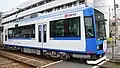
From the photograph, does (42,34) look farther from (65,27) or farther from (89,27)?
(89,27)

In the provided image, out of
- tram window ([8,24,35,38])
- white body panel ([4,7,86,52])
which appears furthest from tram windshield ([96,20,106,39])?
A: tram window ([8,24,35,38])

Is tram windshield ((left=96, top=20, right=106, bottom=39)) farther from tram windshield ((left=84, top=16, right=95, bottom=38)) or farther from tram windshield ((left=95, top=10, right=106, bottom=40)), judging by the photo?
tram windshield ((left=84, top=16, right=95, bottom=38))

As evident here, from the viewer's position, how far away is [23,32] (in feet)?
52.7

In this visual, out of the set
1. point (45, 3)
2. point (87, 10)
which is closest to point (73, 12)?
point (87, 10)

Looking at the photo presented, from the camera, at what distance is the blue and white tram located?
10.0 meters

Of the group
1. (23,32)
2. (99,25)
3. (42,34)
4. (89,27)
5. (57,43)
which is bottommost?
(57,43)

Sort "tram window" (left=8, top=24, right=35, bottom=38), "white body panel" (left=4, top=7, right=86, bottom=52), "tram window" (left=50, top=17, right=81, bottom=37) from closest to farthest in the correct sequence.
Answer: "white body panel" (left=4, top=7, right=86, bottom=52), "tram window" (left=50, top=17, right=81, bottom=37), "tram window" (left=8, top=24, right=35, bottom=38)

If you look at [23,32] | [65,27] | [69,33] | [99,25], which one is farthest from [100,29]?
[23,32]

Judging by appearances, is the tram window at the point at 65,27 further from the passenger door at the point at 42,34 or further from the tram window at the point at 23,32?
the tram window at the point at 23,32

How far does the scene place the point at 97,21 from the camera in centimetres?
1045

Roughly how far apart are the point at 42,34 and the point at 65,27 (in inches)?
102

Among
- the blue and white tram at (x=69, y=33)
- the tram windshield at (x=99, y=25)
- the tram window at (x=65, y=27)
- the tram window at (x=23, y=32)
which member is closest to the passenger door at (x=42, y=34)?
the blue and white tram at (x=69, y=33)

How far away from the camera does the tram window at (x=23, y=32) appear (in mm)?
14598

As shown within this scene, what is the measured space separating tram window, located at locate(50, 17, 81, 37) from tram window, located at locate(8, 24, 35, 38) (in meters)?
2.72
